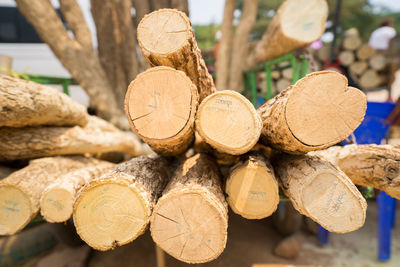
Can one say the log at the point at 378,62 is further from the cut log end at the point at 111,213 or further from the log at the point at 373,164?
the cut log end at the point at 111,213

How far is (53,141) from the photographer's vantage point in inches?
69.3

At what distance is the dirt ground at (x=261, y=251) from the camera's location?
91.9 inches

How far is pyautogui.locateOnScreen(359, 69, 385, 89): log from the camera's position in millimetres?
5191

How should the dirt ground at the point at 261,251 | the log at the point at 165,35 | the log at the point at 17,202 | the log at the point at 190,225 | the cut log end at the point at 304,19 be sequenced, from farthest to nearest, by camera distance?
the dirt ground at the point at 261,251 → the cut log end at the point at 304,19 → the log at the point at 17,202 → the log at the point at 165,35 → the log at the point at 190,225

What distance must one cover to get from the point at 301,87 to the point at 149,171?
1049mm

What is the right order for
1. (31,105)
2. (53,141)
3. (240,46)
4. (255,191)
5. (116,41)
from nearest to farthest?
(255,191)
(31,105)
(53,141)
(116,41)
(240,46)

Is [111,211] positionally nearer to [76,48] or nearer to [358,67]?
[76,48]

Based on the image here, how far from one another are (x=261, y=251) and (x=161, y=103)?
2.38m

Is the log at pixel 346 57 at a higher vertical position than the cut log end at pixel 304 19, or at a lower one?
lower

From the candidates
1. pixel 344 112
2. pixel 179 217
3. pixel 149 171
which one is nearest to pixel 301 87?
pixel 344 112

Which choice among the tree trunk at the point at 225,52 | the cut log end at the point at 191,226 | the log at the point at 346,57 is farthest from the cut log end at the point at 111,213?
the log at the point at 346,57

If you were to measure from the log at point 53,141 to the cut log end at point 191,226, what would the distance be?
131 cm

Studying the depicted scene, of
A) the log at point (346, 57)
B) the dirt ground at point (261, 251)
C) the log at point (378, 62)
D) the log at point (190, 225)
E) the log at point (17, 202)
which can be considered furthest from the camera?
the log at point (346, 57)

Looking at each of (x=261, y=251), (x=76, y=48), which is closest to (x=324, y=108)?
(x=261, y=251)
